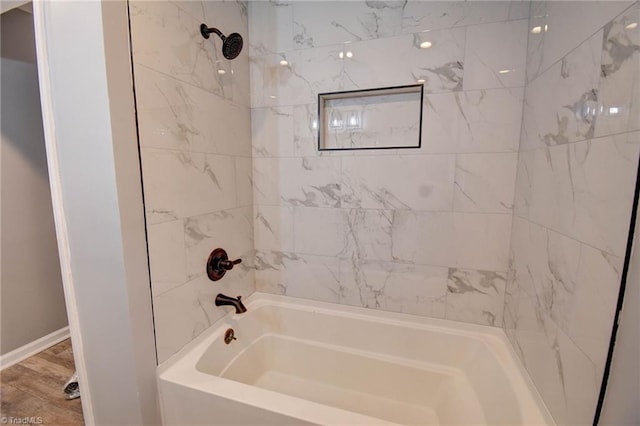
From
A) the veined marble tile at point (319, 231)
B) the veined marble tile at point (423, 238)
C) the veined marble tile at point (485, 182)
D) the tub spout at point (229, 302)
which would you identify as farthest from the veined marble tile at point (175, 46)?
the veined marble tile at point (485, 182)

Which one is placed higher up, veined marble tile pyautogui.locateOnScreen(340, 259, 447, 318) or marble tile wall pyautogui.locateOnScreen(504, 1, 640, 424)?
marble tile wall pyautogui.locateOnScreen(504, 1, 640, 424)

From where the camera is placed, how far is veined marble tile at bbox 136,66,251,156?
3.58 feet

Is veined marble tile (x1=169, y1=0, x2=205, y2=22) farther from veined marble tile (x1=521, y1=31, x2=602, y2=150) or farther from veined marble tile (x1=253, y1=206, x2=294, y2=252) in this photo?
veined marble tile (x1=521, y1=31, x2=602, y2=150)

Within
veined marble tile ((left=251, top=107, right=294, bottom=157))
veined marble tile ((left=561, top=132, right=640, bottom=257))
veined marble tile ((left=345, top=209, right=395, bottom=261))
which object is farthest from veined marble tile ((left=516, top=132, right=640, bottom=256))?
veined marble tile ((left=251, top=107, right=294, bottom=157))

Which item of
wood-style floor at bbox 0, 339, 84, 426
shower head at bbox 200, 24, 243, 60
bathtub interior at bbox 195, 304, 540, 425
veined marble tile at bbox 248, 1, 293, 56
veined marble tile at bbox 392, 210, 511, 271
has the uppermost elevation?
veined marble tile at bbox 248, 1, 293, 56

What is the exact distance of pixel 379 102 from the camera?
1633 mm

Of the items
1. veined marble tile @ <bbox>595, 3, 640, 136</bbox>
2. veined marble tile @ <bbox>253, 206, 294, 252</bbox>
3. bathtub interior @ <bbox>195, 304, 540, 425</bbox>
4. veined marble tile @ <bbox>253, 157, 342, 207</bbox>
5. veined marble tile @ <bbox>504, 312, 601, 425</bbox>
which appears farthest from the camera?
veined marble tile @ <bbox>253, 206, 294, 252</bbox>

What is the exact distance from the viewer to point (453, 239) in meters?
1.52

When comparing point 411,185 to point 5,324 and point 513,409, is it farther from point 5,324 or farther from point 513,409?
point 5,324

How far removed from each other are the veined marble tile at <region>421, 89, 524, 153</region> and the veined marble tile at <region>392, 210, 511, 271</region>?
35cm

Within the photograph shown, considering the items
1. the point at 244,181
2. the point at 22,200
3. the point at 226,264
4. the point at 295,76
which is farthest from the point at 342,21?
the point at 22,200

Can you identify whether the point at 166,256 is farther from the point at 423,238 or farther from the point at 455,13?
the point at 455,13

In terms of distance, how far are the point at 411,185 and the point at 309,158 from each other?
61 centimetres

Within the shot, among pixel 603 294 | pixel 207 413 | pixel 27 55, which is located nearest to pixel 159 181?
pixel 207 413
